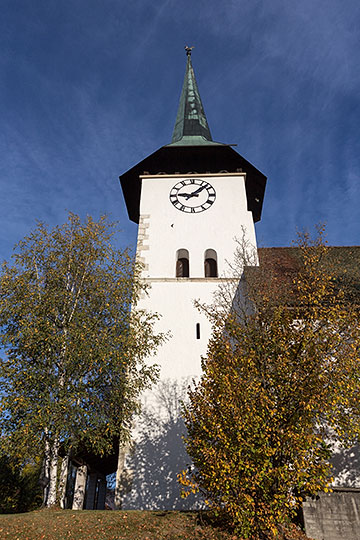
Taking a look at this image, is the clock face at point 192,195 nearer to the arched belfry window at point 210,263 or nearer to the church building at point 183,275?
the church building at point 183,275

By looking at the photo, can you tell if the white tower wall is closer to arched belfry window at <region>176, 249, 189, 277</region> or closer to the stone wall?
arched belfry window at <region>176, 249, 189, 277</region>

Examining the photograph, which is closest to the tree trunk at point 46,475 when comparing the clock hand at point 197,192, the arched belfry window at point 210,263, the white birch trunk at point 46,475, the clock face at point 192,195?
the white birch trunk at point 46,475

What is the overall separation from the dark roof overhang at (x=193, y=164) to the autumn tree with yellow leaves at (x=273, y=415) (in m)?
12.9

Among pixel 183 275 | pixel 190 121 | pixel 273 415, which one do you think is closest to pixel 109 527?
pixel 273 415

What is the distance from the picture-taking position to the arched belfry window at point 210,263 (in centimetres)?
1738

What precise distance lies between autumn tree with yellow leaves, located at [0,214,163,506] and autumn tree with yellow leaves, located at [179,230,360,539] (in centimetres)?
292

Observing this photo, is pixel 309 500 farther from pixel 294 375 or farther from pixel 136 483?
pixel 136 483

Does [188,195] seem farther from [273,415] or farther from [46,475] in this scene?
[273,415]

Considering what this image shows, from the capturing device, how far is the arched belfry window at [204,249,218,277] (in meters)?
17.4

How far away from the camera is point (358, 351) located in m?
9.33

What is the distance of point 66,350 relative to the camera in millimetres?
10586

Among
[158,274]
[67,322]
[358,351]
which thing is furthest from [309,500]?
[158,274]

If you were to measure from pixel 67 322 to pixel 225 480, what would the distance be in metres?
6.31

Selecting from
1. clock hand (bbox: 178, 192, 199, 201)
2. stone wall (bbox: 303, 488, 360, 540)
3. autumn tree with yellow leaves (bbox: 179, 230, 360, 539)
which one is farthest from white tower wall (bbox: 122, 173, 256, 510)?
stone wall (bbox: 303, 488, 360, 540)
